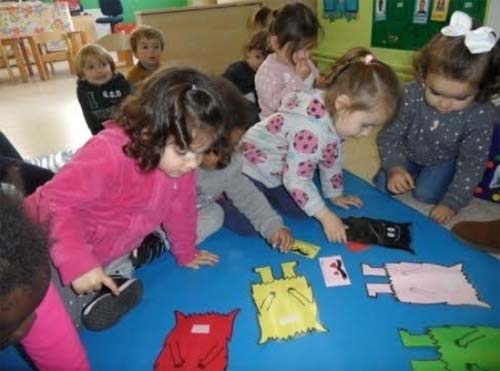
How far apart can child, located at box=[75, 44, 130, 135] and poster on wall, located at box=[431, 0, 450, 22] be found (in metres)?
1.52

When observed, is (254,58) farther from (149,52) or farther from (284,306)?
(284,306)

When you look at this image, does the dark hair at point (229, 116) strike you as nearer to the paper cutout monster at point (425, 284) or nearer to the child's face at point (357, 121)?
the child's face at point (357, 121)

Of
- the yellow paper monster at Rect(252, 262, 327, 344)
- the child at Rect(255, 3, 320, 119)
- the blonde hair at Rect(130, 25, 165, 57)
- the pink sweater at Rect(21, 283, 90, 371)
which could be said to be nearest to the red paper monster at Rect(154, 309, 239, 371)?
the yellow paper monster at Rect(252, 262, 327, 344)

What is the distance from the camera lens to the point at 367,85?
35.7 inches

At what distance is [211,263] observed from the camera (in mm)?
1028

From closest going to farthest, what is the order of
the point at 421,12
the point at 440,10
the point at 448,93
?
1. the point at 448,93
2. the point at 440,10
3. the point at 421,12

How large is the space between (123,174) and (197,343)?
13.9 inches

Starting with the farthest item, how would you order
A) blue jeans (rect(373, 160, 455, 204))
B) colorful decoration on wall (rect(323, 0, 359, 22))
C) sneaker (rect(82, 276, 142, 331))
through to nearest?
1. colorful decoration on wall (rect(323, 0, 359, 22))
2. blue jeans (rect(373, 160, 455, 204))
3. sneaker (rect(82, 276, 142, 331))

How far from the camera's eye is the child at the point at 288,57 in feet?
4.97

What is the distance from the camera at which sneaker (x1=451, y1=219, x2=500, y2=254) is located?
1.02m

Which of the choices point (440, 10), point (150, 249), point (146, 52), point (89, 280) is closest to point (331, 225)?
point (150, 249)

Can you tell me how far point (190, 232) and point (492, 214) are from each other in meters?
0.88

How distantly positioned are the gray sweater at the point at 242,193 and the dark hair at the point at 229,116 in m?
0.24

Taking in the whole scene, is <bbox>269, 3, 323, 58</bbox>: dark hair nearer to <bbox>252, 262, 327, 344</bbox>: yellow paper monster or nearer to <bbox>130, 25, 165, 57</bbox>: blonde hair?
<bbox>130, 25, 165, 57</bbox>: blonde hair
